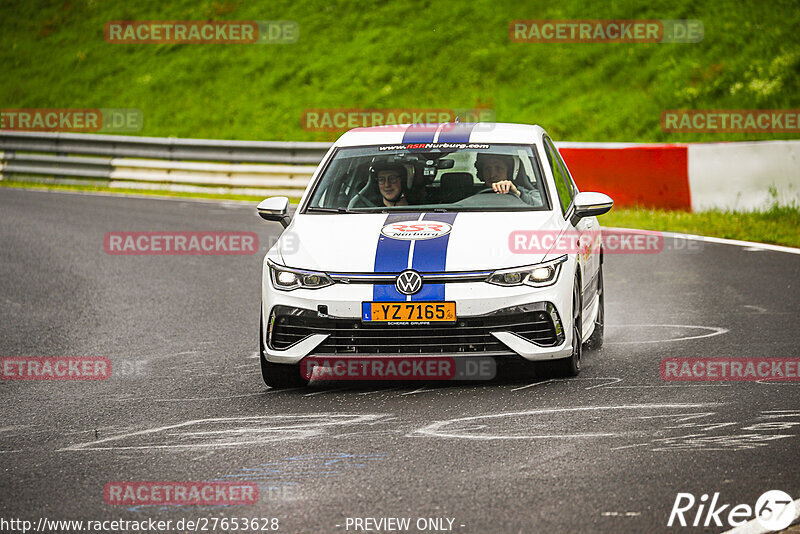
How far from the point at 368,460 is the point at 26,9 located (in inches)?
1476

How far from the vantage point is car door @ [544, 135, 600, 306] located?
8.05 m

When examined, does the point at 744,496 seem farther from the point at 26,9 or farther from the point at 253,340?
the point at 26,9

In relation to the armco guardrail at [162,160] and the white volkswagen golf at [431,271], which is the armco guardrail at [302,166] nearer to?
the armco guardrail at [162,160]

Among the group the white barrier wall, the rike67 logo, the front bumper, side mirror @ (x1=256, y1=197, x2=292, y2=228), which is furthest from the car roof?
the white barrier wall

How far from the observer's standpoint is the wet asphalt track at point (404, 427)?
199 inches

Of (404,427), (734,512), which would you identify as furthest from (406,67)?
(734,512)

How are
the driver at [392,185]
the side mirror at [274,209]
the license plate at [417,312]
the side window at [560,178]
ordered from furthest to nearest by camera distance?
the side window at [560,178]
the driver at [392,185]
the side mirror at [274,209]
the license plate at [417,312]

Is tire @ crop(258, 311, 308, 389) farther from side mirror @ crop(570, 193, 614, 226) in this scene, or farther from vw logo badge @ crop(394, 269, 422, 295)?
side mirror @ crop(570, 193, 614, 226)

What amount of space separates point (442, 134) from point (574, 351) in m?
2.05

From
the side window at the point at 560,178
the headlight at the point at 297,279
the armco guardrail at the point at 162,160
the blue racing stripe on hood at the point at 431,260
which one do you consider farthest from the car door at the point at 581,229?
the armco guardrail at the point at 162,160

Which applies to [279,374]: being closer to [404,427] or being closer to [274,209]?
[274,209]

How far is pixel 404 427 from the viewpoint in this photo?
6422mm

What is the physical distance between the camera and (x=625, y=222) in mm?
16875

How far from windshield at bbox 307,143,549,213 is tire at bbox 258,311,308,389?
118 centimetres
